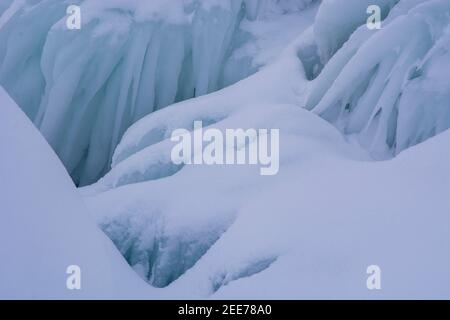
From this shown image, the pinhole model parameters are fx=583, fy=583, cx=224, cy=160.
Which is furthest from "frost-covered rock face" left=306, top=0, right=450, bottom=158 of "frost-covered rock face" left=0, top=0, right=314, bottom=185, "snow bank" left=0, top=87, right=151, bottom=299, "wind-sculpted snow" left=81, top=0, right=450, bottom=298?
"snow bank" left=0, top=87, right=151, bottom=299

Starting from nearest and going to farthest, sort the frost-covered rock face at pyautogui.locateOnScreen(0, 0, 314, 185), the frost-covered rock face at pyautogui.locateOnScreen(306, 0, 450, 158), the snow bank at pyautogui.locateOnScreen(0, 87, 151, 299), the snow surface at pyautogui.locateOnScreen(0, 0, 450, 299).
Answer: the snow bank at pyautogui.locateOnScreen(0, 87, 151, 299) → the snow surface at pyautogui.locateOnScreen(0, 0, 450, 299) → the frost-covered rock face at pyautogui.locateOnScreen(306, 0, 450, 158) → the frost-covered rock face at pyautogui.locateOnScreen(0, 0, 314, 185)

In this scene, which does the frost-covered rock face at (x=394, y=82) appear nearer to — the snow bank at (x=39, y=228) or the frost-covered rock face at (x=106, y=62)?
the frost-covered rock face at (x=106, y=62)

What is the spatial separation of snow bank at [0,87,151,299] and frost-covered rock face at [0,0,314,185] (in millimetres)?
3852

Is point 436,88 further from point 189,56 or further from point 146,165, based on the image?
point 189,56

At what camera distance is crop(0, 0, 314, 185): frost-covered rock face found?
6465 millimetres

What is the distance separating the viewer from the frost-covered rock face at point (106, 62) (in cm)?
646

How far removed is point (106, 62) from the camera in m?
6.54

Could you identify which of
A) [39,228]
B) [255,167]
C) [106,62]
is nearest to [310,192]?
[255,167]

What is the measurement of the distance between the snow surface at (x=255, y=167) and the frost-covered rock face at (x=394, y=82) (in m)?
0.01

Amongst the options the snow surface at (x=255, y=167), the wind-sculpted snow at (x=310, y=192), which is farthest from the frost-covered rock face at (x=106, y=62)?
the wind-sculpted snow at (x=310, y=192)

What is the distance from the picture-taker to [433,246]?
2549mm

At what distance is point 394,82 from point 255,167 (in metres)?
1.39

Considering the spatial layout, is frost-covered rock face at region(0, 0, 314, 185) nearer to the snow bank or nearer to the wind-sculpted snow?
the wind-sculpted snow

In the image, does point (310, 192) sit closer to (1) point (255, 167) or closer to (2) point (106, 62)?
(1) point (255, 167)
